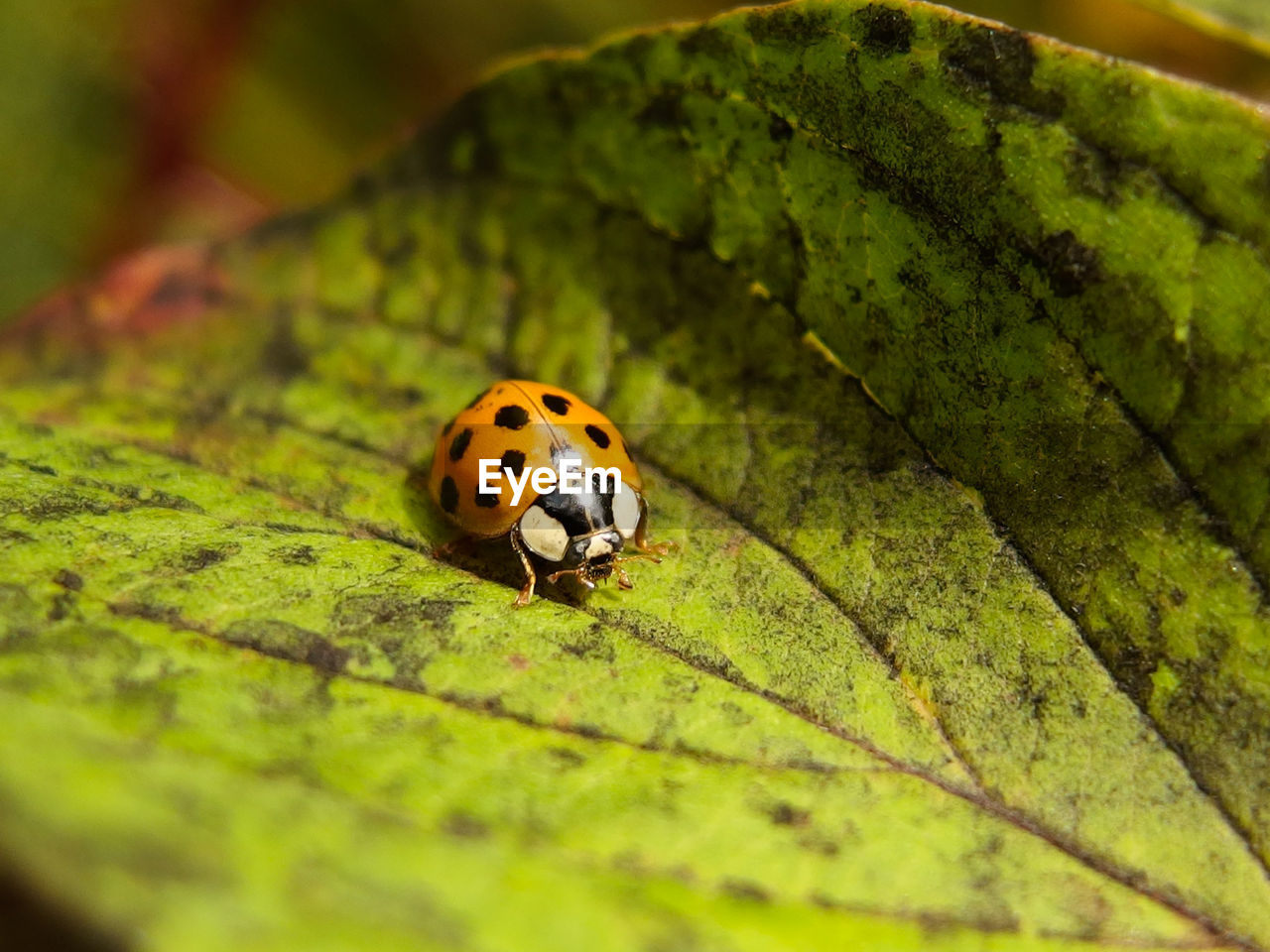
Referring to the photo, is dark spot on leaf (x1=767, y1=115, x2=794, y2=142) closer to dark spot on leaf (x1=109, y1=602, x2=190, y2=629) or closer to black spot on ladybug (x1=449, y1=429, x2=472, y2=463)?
black spot on ladybug (x1=449, y1=429, x2=472, y2=463)

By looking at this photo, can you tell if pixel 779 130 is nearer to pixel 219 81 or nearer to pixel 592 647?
pixel 592 647

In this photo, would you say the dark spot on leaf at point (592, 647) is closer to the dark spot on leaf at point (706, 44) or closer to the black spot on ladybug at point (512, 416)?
the black spot on ladybug at point (512, 416)

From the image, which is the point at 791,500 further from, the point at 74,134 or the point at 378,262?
the point at 74,134

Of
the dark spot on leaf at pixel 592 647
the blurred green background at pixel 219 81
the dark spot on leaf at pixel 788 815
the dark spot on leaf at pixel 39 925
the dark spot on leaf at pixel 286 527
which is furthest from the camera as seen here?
the blurred green background at pixel 219 81

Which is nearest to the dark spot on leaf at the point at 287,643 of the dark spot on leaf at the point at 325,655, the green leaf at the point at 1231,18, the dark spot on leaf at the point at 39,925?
the dark spot on leaf at the point at 325,655

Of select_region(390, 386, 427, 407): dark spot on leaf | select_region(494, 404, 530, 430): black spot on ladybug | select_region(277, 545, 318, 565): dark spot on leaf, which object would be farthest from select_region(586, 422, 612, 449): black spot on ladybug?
select_region(277, 545, 318, 565): dark spot on leaf

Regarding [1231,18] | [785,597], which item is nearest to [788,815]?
[785,597]

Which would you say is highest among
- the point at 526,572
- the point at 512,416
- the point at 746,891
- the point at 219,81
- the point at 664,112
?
the point at 664,112
